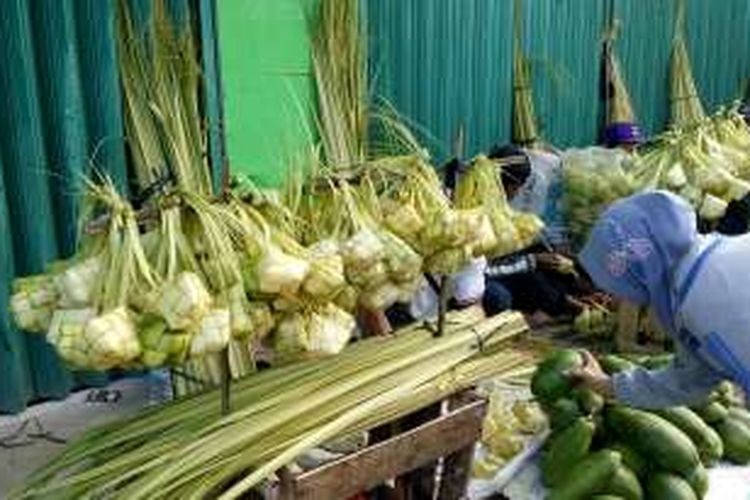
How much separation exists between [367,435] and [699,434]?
1442 mm

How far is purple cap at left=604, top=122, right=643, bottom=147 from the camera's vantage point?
680 cm

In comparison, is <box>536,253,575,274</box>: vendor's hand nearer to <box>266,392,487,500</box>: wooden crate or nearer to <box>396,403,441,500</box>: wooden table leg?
<box>266,392,487,500</box>: wooden crate

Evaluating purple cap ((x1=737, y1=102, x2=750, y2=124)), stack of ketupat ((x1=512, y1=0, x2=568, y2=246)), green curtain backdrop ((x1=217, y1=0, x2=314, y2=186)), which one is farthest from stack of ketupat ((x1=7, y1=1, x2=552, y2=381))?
purple cap ((x1=737, y1=102, x2=750, y2=124))

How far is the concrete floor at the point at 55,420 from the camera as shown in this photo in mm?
3938

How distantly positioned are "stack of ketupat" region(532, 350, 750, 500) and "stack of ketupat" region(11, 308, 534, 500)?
0.51m

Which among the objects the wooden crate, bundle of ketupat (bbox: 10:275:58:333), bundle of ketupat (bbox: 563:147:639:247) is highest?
bundle of ketupat (bbox: 10:275:58:333)

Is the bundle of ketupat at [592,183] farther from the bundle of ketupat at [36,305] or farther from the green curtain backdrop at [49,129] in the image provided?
the bundle of ketupat at [36,305]

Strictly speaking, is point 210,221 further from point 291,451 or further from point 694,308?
point 694,308

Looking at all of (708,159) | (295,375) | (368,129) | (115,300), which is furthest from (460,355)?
(708,159)

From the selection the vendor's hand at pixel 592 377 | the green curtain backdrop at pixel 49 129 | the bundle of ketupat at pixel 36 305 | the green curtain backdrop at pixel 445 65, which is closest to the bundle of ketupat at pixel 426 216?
the vendor's hand at pixel 592 377

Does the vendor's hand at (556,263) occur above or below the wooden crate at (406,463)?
below

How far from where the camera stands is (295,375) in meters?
2.93

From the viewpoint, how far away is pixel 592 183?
5711 millimetres

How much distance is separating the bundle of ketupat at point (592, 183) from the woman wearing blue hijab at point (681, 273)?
9.88 ft
